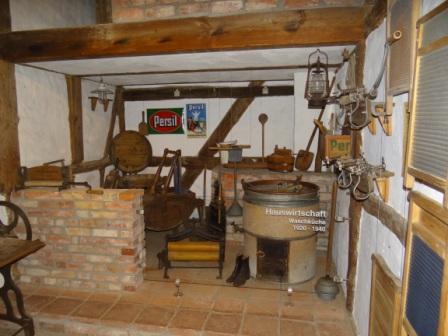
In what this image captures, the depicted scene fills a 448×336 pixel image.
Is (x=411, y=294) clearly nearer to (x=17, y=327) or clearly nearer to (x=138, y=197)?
(x=138, y=197)

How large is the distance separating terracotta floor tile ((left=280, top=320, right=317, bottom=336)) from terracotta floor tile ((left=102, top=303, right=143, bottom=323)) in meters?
1.43

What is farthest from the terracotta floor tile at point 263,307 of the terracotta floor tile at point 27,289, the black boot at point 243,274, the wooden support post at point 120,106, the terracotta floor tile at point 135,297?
the wooden support post at point 120,106

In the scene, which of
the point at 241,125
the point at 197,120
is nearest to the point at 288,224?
the point at 241,125

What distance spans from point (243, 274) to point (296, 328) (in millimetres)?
943

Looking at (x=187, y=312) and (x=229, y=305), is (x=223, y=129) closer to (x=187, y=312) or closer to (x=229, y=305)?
(x=229, y=305)

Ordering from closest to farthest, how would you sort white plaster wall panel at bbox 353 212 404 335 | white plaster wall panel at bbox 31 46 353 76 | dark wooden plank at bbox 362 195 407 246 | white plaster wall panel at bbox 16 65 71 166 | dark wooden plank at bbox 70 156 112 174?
dark wooden plank at bbox 362 195 407 246 → white plaster wall panel at bbox 353 212 404 335 → white plaster wall panel at bbox 31 46 353 76 → white plaster wall panel at bbox 16 65 71 166 → dark wooden plank at bbox 70 156 112 174

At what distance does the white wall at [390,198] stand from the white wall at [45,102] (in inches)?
146

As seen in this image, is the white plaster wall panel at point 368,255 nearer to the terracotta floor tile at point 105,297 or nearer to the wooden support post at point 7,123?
the terracotta floor tile at point 105,297

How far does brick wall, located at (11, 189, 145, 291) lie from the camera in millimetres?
3438

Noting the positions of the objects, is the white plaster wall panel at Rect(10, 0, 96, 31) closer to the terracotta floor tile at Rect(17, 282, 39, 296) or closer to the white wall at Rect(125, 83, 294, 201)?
the white wall at Rect(125, 83, 294, 201)

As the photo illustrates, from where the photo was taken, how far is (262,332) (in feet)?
9.31

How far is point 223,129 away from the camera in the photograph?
5762 mm

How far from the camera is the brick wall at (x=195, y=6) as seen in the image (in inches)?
115

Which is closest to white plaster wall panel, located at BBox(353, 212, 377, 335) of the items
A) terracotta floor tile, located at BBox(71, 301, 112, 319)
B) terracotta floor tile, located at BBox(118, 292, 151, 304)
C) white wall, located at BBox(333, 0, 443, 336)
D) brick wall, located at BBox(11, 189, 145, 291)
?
white wall, located at BBox(333, 0, 443, 336)
